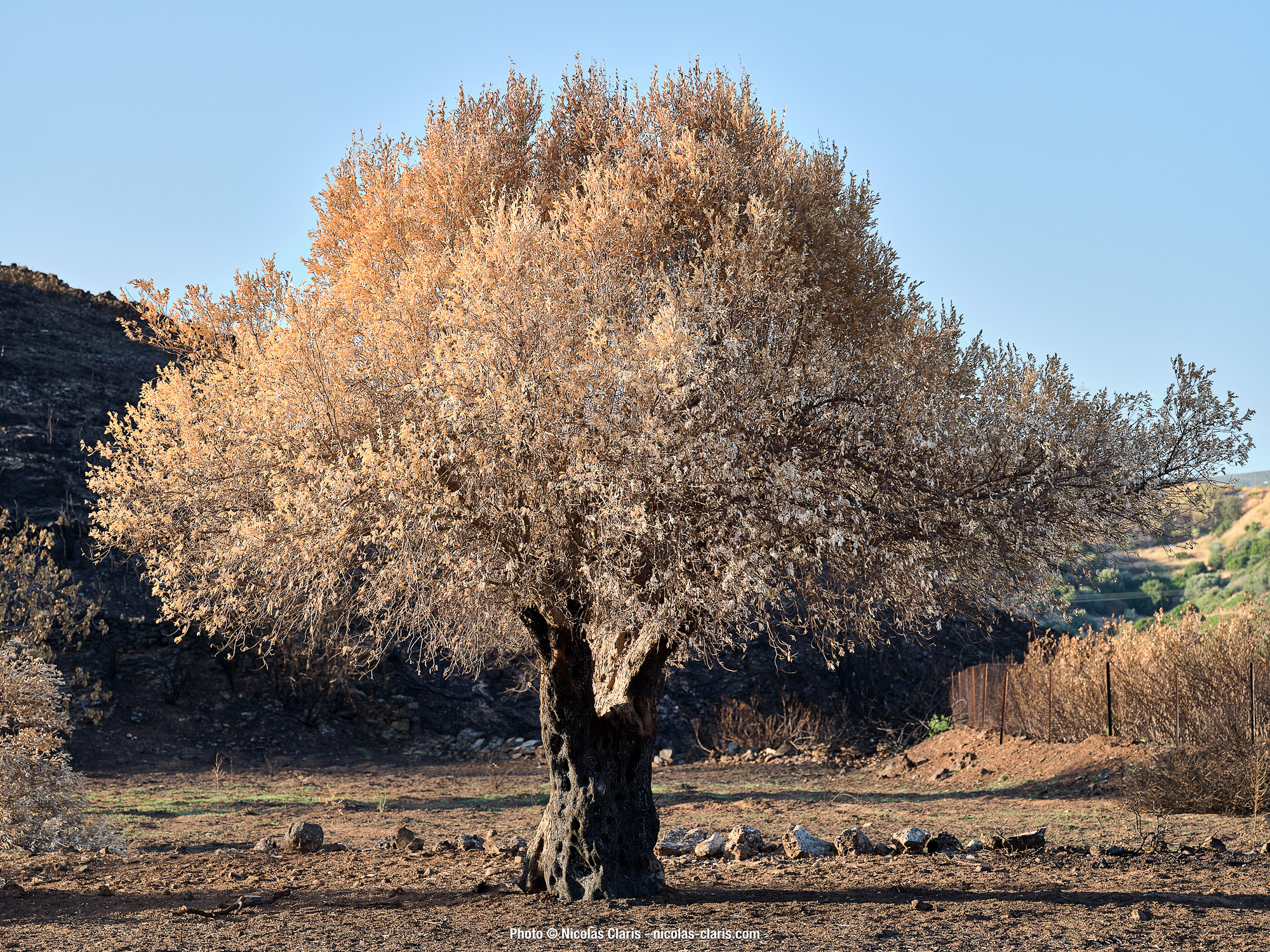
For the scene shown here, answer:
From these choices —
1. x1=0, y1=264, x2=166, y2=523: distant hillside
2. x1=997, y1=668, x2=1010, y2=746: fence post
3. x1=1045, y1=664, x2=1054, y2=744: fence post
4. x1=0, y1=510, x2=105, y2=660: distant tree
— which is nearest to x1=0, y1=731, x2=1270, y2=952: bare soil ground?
x1=1045, y1=664, x2=1054, y2=744: fence post

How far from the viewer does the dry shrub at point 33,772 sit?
31.6 ft

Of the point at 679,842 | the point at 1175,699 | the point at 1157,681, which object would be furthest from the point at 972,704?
the point at 679,842

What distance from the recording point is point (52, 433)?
94.0 ft

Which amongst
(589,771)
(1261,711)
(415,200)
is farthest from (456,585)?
(1261,711)

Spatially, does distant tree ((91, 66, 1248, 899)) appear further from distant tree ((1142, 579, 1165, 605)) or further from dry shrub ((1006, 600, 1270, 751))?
distant tree ((1142, 579, 1165, 605))

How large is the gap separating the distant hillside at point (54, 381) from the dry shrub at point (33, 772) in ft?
47.5

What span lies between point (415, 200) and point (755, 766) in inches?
614

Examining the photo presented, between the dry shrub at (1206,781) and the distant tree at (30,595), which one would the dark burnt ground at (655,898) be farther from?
the distant tree at (30,595)

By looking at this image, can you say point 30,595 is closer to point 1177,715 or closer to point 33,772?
point 33,772

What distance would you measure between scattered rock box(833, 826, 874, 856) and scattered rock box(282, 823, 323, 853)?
6.02 metres

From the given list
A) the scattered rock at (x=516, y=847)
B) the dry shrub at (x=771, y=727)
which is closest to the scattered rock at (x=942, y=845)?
the scattered rock at (x=516, y=847)

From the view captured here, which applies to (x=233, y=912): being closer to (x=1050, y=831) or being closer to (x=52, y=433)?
(x=1050, y=831)

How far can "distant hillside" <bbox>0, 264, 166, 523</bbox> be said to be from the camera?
2603 cm

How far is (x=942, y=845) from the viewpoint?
10.9 meters
